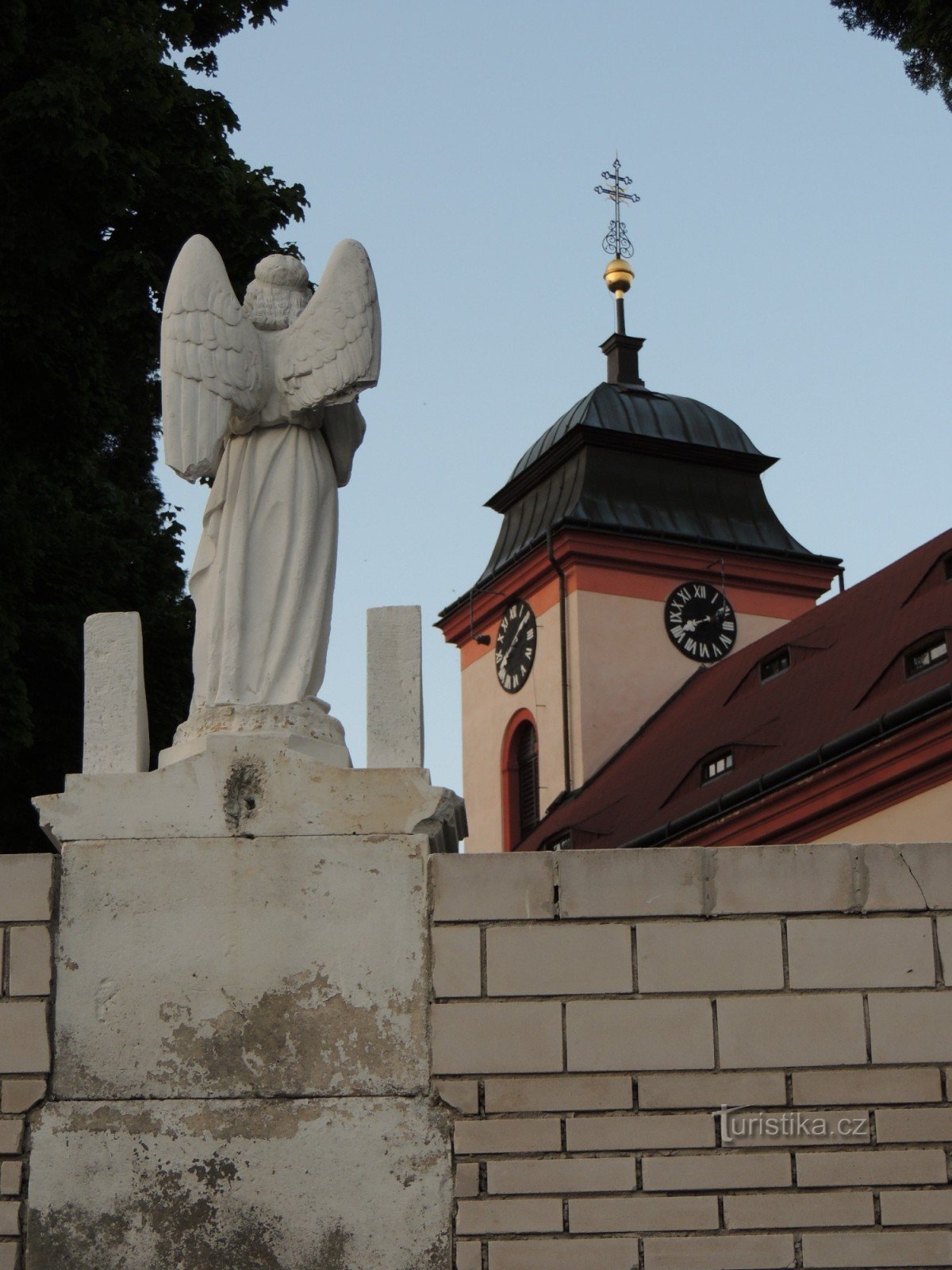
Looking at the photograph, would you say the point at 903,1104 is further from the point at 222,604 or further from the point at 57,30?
the point at 57,30

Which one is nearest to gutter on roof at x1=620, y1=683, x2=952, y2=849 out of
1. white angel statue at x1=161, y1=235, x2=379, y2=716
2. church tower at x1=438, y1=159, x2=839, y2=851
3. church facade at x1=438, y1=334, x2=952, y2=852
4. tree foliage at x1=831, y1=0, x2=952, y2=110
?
church facade at x1=438, y1=334, x2=952, y2=852

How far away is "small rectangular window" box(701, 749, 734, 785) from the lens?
983 inches

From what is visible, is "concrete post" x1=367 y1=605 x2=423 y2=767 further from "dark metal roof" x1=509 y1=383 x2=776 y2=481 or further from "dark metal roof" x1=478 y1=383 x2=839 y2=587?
"dark metal roof" x1=509 y1=383 x2=776 y2=481

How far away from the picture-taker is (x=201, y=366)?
8164 mm

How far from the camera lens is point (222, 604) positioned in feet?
27.0

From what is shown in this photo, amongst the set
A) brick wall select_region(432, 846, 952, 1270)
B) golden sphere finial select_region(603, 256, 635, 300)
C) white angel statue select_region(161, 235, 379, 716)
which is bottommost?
brick wall select_region(432, 846, 952, 1270)

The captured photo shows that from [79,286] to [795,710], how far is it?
482 inches

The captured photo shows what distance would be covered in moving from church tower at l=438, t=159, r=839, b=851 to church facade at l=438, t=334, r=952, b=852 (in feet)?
0.12

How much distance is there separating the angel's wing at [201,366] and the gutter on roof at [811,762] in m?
12.5

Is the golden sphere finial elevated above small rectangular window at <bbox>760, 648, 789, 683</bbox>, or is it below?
above

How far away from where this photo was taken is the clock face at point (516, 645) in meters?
36.3

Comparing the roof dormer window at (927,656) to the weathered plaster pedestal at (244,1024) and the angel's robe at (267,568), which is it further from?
the weathered plaster pedestal at (244,1024)

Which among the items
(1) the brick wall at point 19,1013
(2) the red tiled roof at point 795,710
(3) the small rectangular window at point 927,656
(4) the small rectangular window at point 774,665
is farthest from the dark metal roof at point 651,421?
(1) the brick wall at point 19,1013

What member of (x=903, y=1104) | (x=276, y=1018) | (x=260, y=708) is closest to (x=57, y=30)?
(x=260, y=708)
